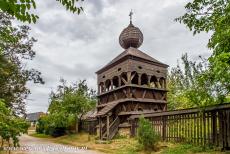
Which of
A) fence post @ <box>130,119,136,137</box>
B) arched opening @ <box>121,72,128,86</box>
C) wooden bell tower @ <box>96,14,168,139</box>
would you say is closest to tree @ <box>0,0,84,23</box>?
fence post @ <box>130,119,136,137</box>

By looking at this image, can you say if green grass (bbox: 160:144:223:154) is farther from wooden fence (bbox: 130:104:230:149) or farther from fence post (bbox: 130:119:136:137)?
fence post (bbox: 130:119:136:137)

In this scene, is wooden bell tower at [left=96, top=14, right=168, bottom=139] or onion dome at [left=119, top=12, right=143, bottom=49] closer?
wooden bell tower at [left=96, top=14, right=168, bottom=139]

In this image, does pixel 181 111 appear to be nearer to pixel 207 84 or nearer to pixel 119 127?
pixel 207 84

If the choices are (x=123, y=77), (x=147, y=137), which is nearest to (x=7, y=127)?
(x=147, y=137)

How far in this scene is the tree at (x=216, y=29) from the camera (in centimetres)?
743

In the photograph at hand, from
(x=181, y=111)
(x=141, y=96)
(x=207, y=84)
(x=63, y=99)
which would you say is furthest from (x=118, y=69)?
(x=207, y=84)

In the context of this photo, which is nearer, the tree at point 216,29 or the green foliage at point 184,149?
the tree at point 216,29

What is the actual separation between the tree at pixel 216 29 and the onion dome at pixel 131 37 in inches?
718

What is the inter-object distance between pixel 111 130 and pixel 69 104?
7394mm

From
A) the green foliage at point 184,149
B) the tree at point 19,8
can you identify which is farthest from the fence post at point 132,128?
the tree at point 19,8

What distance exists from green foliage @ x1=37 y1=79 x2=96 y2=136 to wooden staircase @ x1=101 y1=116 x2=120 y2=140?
603cm

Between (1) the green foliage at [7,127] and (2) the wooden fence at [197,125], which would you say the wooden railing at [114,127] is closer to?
(2) the wooden fence at [197,125]

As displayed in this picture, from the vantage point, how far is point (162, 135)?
17734 millimetres

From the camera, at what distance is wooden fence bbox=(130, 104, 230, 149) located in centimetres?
1272
